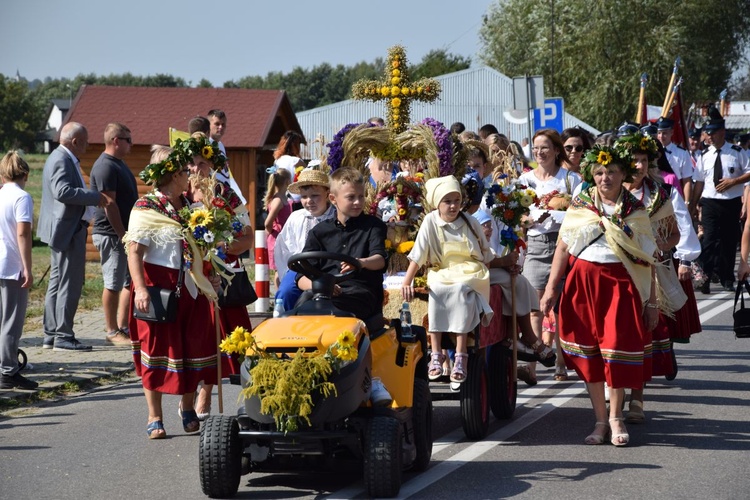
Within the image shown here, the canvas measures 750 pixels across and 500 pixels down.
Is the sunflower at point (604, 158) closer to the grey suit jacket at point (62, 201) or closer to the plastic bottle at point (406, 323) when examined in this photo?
the plastic bottle at point (406, 323)

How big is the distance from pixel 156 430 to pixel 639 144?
4.20 meters

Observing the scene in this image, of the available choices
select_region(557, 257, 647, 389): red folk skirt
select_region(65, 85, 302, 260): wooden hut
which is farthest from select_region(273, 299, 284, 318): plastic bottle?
select_region(65, 85, 302, 260): wooden hut

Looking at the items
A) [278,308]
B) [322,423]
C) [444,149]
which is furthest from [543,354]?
[322,423]

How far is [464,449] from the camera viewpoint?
856cm

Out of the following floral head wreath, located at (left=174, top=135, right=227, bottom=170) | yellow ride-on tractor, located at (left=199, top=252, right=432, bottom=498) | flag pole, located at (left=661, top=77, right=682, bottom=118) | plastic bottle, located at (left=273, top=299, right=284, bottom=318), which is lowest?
yellow ride-on tractor, located at (left=199, top=252, right=432, bottom=498)

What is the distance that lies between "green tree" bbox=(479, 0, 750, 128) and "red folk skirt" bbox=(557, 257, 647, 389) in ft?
145

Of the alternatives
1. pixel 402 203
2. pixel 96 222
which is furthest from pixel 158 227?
pixel 96 222

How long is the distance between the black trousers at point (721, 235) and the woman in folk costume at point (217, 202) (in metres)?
11.6

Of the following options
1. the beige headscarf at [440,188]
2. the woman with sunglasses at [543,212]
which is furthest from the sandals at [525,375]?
the beige headscarf at [440,188]

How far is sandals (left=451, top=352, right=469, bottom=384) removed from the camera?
28.1 ft

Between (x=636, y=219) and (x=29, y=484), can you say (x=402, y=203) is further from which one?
(x=29, y=484)

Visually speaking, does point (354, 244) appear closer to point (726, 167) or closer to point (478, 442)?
point (478, 442)

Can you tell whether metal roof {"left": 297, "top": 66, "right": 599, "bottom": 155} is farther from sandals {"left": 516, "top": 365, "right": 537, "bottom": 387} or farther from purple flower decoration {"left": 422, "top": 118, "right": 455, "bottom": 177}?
purple flower decoration {"left": 422, "top": 118, "right": 455, "bottom": 177}

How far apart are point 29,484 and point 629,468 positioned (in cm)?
388
